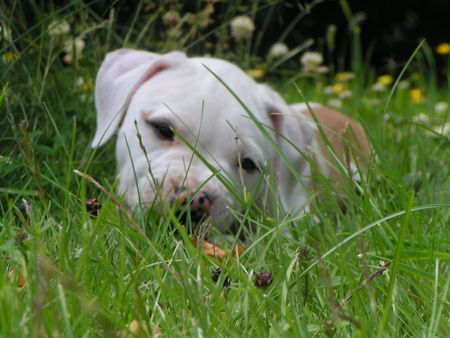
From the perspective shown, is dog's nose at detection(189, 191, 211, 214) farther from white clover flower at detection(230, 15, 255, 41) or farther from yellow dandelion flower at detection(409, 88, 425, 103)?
yellow dandelion flower at detection(409, 88, 425, 103)

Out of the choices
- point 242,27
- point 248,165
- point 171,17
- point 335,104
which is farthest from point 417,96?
point 248,165

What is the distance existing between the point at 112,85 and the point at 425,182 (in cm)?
124

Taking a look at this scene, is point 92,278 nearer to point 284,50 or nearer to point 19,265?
point 19,265

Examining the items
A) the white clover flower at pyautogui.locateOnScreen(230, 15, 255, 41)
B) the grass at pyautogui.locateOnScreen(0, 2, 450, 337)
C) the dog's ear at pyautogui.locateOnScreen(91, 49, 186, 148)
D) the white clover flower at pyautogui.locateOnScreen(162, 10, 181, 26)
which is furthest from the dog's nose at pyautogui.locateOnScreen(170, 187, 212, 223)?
the white clover flower at pyautogui.locateOnScreen(230, 15, 255, 41)

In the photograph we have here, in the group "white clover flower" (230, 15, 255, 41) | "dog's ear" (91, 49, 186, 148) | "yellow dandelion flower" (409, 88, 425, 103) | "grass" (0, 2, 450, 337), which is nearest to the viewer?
"grass" (0, 2, 450, 337)

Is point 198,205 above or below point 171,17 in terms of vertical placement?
below

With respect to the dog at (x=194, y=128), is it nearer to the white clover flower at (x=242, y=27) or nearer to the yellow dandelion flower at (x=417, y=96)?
the white clover flower at (x=242, y=27)

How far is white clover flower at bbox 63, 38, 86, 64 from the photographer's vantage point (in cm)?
287

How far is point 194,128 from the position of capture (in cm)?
249

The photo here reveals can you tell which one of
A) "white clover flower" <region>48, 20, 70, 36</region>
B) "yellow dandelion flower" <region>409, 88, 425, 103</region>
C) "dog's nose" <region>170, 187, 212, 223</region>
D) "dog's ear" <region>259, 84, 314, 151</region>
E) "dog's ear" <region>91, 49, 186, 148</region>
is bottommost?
"yellow dandelion flower" <region>409, 88, 425, 103</region>

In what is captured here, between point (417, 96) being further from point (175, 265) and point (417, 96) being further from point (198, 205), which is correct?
point (175, 265)

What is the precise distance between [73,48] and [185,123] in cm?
65

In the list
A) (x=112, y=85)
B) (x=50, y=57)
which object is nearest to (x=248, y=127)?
(x=112, y=85)

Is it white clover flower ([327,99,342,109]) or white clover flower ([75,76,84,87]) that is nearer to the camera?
white clover flower ([75,76,84,87])
